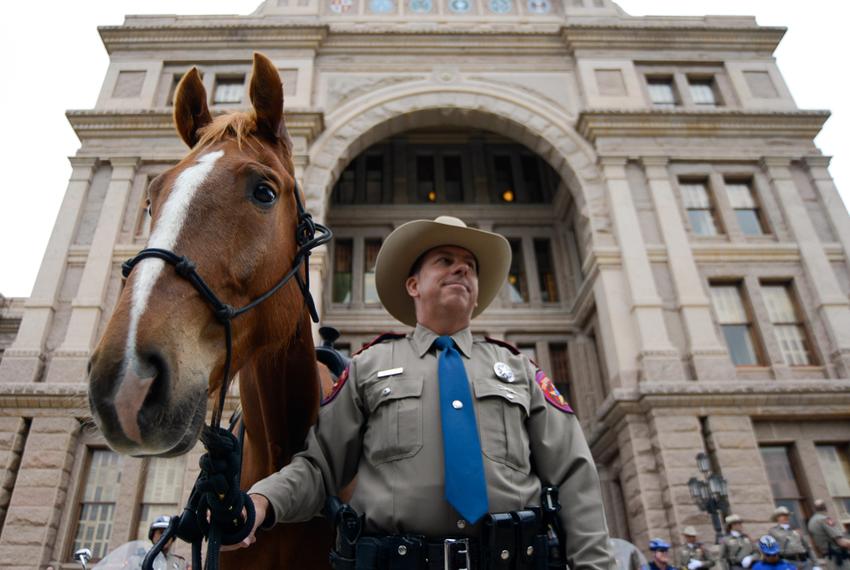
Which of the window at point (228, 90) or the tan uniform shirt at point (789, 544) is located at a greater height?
the window at point (228, 90)

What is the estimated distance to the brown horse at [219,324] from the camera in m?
1.52

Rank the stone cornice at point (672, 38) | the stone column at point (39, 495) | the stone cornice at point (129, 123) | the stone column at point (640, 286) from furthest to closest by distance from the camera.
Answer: the stone cornice at point (672, 38), the stone cornice at point (129, 123), the stone column at point (640, 286), the stone column at point (39, 495)

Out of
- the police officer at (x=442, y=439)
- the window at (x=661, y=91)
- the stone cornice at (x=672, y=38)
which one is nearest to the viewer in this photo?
the police officer at (x=442, y=439)

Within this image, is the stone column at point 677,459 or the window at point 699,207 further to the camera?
the window at point 699,207

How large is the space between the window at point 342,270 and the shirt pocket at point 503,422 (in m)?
17.3

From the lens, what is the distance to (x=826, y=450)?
13.8 m

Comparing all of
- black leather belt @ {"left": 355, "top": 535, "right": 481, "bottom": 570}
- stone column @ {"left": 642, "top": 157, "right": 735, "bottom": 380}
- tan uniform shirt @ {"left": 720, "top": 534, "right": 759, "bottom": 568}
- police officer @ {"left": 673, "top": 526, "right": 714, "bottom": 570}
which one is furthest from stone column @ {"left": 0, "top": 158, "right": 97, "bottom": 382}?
stone column @ {"left": 642, "top": 157, "right": 735, "bottom": 380}

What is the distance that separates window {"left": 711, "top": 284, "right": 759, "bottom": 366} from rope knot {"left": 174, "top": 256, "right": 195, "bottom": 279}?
1580cm

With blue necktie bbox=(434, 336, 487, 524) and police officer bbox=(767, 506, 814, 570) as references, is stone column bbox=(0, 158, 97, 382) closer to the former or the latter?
blue necktie bbox=(434, 336, 487, 524)

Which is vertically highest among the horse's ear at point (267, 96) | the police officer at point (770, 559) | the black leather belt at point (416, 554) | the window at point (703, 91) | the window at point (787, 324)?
the window at point (703, 91)

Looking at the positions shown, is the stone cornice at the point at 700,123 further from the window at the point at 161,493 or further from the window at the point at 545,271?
the window at the point at 161,493

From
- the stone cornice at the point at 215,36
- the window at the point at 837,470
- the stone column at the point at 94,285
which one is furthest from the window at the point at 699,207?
the stone column at the point at 94,285

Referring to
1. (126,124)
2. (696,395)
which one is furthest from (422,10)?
(696,395)

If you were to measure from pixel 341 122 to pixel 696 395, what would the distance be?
12.6 meters
